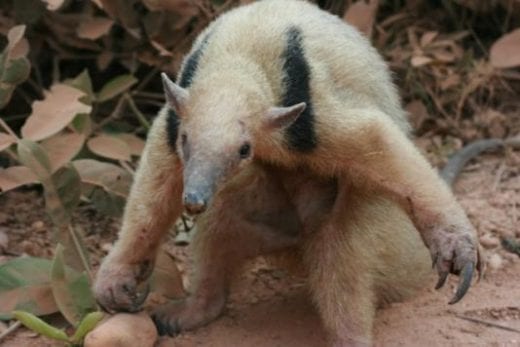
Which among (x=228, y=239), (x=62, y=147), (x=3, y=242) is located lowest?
(x=3, y=242)

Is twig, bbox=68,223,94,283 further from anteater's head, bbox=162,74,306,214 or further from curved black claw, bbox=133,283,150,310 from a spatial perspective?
anteater's head, bbox=162,74,306,214

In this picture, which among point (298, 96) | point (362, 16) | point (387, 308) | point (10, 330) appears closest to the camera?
point (298, 96)

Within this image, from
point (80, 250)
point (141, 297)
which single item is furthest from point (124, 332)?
point (80, 250)

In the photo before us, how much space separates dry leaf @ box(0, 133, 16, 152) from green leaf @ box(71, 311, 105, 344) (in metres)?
1.12

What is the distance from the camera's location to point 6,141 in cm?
551

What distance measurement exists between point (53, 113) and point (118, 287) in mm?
1100

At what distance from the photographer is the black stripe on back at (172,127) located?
4.56 meters

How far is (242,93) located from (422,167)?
3.06 ft

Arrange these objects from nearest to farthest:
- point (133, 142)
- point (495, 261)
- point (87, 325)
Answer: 1. point (87, 325)
2. point (495, 261)
3. point (133, 142)

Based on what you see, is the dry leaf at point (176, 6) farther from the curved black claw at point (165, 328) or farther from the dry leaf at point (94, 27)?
the curved black claw at point (165, 328)

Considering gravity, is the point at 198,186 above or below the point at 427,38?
above

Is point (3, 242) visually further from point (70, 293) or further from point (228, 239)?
point (228, 239)

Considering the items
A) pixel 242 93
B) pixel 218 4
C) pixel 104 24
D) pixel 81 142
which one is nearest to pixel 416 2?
pixel 218 4

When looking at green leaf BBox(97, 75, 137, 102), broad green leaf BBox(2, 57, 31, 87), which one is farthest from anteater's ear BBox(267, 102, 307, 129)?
green leaf BBox(97, 75, 137, 102)
